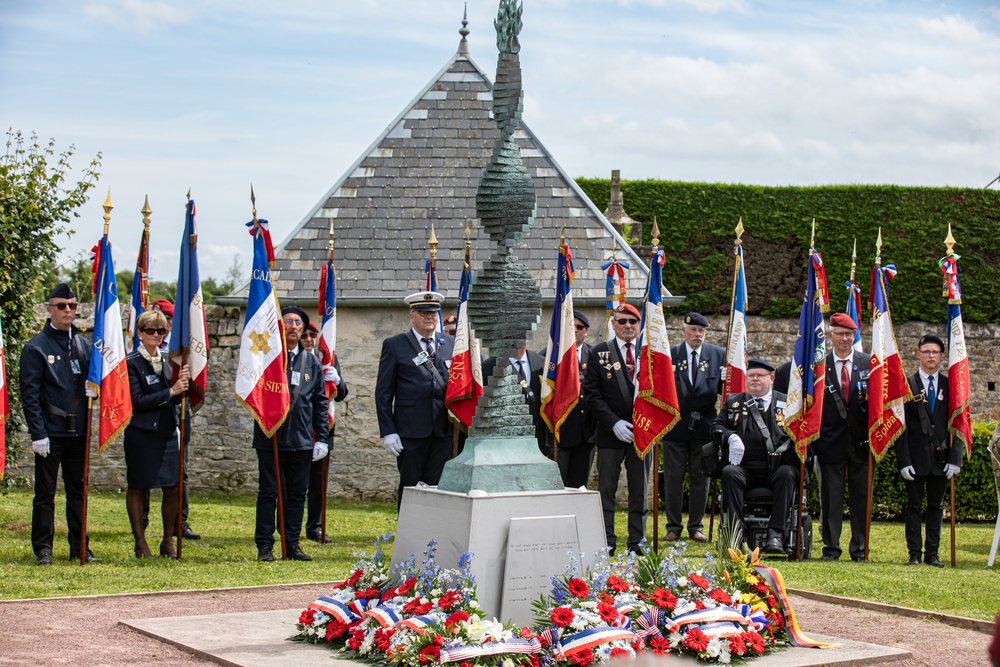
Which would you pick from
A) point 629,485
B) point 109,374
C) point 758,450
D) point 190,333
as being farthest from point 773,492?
point 109,374

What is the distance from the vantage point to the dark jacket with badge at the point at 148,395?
8.99 metres

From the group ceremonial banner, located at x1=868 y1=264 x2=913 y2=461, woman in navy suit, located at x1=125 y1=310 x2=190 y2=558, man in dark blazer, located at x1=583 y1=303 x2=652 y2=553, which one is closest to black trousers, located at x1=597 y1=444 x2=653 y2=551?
man in dark blazer, located at x1=583 y1=303 x2=652 y2=553

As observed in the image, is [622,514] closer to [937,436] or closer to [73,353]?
[937,436]

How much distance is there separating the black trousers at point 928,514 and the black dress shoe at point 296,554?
196 inches

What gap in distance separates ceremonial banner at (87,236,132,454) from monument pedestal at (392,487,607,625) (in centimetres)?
338

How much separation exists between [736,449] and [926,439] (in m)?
1.63

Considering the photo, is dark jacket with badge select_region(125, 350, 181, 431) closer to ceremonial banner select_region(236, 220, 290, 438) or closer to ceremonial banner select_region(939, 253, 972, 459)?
ceremonial banner select_region(236, 220, 290, 438)

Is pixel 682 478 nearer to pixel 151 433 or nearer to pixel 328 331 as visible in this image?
pixel 328 331

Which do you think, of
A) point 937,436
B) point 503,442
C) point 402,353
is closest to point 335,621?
Result: point 503,442

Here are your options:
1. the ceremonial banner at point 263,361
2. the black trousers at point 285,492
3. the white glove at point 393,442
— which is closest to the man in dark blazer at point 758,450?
the white glove at point 393,442

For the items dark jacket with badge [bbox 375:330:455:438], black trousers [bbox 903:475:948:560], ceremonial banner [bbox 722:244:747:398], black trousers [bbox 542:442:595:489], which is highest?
ceremonial banner [bbox 722:244:747:398]

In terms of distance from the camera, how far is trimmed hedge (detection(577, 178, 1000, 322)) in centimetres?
2223

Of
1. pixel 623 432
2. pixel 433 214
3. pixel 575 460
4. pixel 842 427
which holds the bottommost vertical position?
pixel 575 460

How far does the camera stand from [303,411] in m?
9.43
